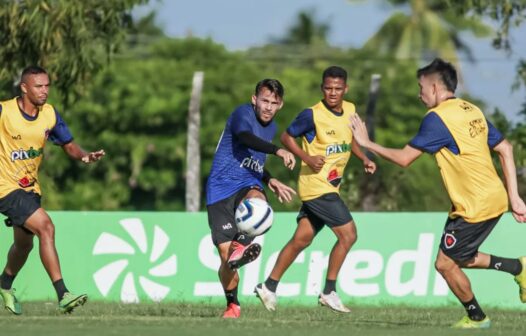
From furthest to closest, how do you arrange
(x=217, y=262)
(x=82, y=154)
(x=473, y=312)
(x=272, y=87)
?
(x=217, y=262) < (x=82, y=154) < (x=272, y=87) < (x=473, y=312)

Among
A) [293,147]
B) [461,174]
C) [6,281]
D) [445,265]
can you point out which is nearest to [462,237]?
[445,265]

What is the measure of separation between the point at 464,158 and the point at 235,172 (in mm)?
2436

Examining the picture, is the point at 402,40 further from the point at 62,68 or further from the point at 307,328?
the point at 307,328

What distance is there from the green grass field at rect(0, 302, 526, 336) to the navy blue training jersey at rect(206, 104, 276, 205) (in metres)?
1.17

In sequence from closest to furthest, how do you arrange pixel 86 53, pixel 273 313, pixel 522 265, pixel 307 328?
pixel 307 328 < pixel 522 265 < pixel 273 313 < pixel 86 53

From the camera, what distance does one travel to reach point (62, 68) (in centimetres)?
2075

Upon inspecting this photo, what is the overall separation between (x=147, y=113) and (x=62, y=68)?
→ 79.9ft

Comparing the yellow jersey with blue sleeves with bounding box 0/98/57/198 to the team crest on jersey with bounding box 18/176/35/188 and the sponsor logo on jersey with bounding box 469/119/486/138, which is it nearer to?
the team crest on jersey with bounding box 18/176/35/188

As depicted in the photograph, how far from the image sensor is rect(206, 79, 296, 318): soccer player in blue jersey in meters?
12.8

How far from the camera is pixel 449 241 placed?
37.7 ft

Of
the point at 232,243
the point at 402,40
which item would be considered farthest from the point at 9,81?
the point at 402,40

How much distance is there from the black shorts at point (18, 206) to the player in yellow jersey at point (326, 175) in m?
2.42

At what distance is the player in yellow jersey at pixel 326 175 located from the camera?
14.0 metres

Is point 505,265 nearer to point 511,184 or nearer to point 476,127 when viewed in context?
point 511,184
